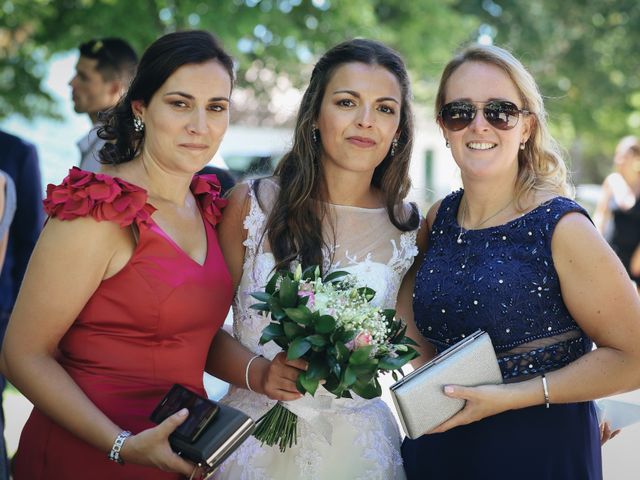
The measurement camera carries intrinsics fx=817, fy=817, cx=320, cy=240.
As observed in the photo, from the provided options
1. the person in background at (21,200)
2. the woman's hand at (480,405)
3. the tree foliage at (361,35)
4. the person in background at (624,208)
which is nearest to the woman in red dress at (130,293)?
the woman's hand at (480,405)

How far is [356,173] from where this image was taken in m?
3.79

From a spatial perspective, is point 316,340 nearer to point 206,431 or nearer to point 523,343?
point 206,431

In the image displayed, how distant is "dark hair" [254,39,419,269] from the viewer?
11.7 ft

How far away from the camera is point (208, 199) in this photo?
345cm

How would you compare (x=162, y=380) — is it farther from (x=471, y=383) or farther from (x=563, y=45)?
(x=563, y=45)

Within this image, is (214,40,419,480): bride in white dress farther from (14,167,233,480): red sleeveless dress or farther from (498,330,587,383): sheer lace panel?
(498,330,587,383): sheer lace panel

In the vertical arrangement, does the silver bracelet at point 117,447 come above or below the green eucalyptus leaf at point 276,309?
below

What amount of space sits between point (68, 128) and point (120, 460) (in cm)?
694

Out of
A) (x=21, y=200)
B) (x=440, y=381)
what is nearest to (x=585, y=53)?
(x=21, y=200)

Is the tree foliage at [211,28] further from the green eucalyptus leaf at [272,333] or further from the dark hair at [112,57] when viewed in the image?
the green eucalyptus leaf at [272,333]

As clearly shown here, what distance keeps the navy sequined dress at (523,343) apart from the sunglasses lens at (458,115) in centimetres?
47

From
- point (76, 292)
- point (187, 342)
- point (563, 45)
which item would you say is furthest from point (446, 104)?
point (563, 45)

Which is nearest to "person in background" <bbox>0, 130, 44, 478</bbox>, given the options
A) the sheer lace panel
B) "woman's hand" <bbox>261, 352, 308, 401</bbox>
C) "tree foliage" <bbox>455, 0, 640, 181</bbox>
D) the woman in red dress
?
the woman in red dress

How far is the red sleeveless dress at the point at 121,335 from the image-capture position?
2.86 metres
